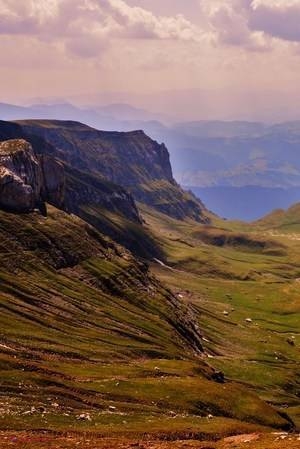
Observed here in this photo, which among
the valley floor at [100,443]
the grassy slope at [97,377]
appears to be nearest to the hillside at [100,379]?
the grassy slope at [97,377]

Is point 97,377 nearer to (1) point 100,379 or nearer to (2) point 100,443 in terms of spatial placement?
(1) point 100,379

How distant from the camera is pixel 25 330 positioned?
13262 cm

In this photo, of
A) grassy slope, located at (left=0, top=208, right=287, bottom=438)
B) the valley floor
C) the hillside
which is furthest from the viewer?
grassy slope, located at (left=0, top=208, right=287, bottom=438)

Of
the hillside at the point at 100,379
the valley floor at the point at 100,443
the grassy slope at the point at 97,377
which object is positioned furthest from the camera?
the grassy slope at the point at 97,377

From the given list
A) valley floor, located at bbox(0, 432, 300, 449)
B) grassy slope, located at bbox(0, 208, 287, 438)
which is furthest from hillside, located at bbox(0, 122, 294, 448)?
valley floor, located at bbox(0, 432, 300, 449)

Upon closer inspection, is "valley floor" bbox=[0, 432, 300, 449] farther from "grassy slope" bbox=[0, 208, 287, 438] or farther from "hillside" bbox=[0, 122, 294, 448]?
"grassy slope" bbox=[0, 208, 287, 438]

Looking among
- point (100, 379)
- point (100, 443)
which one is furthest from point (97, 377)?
point (100, 443)

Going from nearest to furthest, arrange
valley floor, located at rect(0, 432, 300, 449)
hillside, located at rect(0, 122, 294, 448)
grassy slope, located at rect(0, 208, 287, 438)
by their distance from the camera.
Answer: valley floor, located at rect(0, 432, 300, 449) → hillside, located at rect(0, 122, 294, 448) → grassy slope, located at rect(0, 208, 287, 438)

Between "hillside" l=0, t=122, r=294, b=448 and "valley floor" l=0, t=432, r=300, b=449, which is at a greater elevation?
"valley floor" l=0, t=432, r=300, b=449

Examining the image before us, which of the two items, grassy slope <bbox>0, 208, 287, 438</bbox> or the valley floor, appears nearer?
the valley floor

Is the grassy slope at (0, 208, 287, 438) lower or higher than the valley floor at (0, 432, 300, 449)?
lower

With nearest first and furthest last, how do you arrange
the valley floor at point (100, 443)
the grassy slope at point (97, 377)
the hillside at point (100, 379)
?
1. the valley floor at point (100, 443)
2. the hillside at point (100, 379)
3. the grassy slope at point (97, 377)

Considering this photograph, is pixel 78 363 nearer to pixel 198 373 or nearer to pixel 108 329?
pixel 198 373

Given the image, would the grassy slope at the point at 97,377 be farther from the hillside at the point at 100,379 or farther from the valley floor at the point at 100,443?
the valley floor at the point at 100,443
